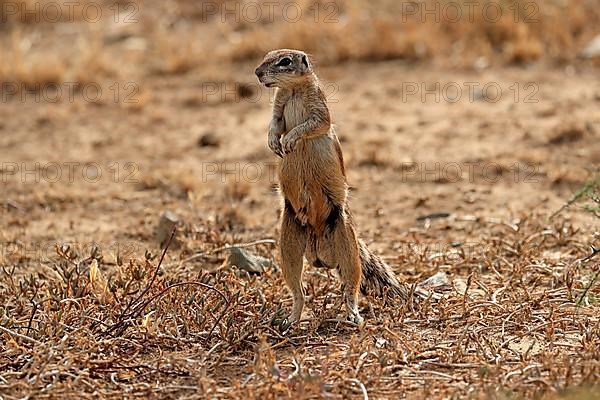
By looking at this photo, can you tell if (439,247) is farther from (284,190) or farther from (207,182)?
(207,182)

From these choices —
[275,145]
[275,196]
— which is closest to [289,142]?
[275,145]

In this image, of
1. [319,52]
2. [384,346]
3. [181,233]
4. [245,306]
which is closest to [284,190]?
[245,306]

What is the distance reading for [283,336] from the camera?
5.56 metres

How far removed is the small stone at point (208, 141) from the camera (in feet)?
32.6

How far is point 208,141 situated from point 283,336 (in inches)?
180

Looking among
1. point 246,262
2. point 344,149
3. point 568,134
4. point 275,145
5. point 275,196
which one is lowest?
point 246,262

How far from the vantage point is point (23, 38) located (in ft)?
43.8

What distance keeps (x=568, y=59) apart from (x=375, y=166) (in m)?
3.43

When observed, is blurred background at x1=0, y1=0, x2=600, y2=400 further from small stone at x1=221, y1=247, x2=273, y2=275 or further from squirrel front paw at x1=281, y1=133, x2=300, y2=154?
squirrel front paw at x1=281, y1=133, x2=300, y2=154

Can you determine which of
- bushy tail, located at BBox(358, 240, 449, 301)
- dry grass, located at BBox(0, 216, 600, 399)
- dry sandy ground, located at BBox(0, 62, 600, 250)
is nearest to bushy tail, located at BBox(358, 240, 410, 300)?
bushy tail, located at BBox(358, 240, 449, 301)

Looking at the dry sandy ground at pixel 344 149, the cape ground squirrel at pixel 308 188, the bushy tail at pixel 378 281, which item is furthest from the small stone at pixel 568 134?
the cape ground squirrel at pixel 308 188

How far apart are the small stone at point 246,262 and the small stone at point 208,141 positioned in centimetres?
327

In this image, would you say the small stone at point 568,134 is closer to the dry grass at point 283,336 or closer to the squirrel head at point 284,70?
the dry grass at point 283,336

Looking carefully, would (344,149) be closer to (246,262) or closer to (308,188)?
(246,262)
